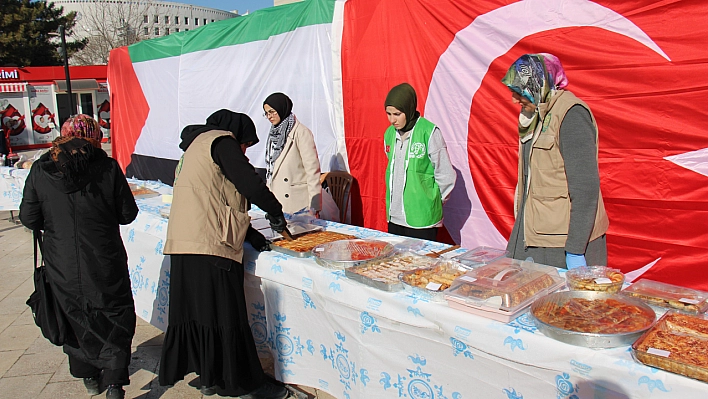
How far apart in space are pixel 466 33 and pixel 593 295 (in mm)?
2420

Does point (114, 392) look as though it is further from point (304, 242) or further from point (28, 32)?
point (28, 32)

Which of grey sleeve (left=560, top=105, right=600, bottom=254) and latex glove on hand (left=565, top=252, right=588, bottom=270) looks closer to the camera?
grey sleeve (left=560, top=105, right=600, bottom=254)

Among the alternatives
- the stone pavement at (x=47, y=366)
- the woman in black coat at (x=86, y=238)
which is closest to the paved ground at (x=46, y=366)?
the stone pavement at (x=47, y=366)

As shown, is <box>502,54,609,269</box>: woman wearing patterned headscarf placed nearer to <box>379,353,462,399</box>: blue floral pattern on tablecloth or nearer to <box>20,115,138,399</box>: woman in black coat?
<box>379,353,462,399</box>: blue floral pattern on tablecloth

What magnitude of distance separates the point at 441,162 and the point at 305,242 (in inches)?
39.3

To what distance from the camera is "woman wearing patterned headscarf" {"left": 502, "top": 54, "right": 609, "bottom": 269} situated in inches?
78.6

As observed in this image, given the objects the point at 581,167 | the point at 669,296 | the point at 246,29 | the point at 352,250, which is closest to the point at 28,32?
the point at 246,29

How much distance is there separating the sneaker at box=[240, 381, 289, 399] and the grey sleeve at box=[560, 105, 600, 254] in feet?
5.43

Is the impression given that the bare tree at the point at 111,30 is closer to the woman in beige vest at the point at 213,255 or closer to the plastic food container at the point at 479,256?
the woman in beige vest at the point at 213,255

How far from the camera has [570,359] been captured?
59.4 inches

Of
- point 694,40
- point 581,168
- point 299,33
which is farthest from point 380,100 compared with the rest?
point 581,168

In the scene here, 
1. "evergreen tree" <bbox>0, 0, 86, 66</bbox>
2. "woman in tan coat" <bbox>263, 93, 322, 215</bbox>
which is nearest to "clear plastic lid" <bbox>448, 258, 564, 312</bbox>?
"woman in tan coat" <bbox>263, 93, 322, 215</bbox>

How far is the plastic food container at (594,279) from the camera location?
1.83 m

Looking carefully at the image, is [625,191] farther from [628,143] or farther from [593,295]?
[593,295]
